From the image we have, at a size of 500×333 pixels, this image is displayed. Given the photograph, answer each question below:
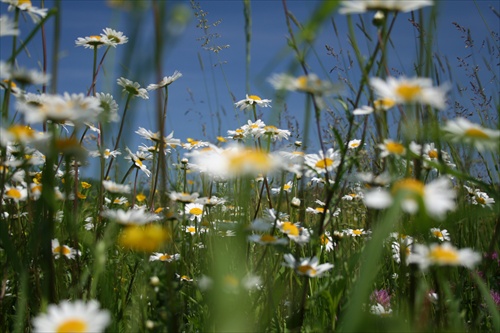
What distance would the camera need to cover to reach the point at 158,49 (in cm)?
64

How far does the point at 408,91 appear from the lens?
0.84 m

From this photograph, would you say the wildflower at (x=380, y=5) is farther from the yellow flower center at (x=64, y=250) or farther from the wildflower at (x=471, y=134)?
the yellow flower center at (x=64, y=250)

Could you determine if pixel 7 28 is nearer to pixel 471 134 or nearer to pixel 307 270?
pixel 307 270

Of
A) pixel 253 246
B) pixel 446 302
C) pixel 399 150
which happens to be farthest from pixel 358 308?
pixel 253 246

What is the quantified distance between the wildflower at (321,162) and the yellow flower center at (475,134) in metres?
0.30

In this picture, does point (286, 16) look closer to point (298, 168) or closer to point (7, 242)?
point (298, 168)

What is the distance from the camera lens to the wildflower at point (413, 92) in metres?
0.82

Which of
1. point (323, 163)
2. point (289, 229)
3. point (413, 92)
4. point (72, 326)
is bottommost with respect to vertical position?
point (72, 326)

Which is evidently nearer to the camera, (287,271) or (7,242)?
(7,242)

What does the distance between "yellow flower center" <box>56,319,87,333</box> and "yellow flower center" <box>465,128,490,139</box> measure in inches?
29.8

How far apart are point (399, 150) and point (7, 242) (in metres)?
0.81

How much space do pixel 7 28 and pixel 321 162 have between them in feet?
2.46

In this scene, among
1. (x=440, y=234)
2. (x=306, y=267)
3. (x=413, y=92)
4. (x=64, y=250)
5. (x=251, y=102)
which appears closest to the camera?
(x=413, y=92)

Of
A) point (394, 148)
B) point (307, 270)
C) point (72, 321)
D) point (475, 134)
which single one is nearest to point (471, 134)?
point (475, 134)
